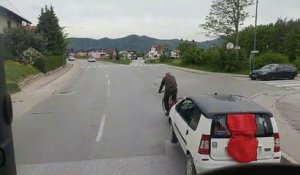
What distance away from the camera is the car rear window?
6.30 meters

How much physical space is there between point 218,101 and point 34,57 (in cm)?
3146

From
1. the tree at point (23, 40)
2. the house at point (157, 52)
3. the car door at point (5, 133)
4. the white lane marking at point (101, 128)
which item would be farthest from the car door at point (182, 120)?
the house at point (157, 52)

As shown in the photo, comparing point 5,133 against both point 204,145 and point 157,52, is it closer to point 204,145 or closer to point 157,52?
point 204,145

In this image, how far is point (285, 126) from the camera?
11281mm

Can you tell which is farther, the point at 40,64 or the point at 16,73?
the point at 40,64

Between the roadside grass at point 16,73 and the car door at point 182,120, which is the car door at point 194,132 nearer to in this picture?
the car door at point 182,120

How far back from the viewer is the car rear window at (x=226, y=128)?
20.7 ft

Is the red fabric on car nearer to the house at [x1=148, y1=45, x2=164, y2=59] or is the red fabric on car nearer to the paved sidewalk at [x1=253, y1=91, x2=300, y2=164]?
the paved sidewalk at [x1=253, y1=91, x2=300, y2=164]

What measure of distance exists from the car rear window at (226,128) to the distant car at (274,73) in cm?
2624

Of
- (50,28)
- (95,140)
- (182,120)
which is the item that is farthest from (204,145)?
(50,28)

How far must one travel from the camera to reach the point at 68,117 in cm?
1350

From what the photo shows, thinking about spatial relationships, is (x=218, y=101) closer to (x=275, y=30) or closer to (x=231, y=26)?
(x=231, y=26)

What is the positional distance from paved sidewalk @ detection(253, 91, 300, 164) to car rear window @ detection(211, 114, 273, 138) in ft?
4.43

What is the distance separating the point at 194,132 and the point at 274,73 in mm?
27339
